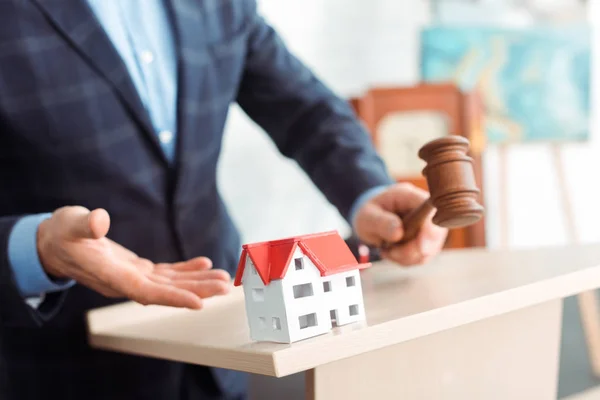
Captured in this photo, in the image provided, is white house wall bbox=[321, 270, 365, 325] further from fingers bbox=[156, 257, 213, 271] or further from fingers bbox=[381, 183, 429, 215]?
fingers bbox=[381, 183, 429, 215]

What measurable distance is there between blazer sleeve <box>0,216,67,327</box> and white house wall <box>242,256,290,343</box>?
30 cm

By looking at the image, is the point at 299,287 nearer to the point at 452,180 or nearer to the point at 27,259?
the point at 452,180

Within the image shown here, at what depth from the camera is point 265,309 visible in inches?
21.0

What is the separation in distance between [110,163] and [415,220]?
399mm

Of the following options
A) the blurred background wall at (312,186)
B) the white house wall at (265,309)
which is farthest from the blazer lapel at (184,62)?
the blurred background wall at (312,186)

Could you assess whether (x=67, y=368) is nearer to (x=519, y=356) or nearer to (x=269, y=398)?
(x=519, y=356)

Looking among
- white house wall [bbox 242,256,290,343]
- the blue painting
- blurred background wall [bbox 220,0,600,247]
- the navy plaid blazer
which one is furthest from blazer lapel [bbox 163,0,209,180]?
the blue painting

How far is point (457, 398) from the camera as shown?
2.13ft

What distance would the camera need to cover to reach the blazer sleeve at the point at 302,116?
102 cm

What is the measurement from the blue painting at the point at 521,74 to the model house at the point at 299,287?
1857 mm

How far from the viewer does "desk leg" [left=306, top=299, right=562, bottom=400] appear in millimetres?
567

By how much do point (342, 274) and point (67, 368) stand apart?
1.72 ft

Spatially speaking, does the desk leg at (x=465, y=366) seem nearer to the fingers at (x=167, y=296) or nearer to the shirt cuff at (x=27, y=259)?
the fingers at (x=167, y=296)

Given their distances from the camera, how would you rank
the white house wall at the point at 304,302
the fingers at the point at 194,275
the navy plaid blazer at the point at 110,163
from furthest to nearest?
the navy plaid blazer at the point at 110,163, the fingers at the point at 194,275, the white house wall at the point at 304,302
